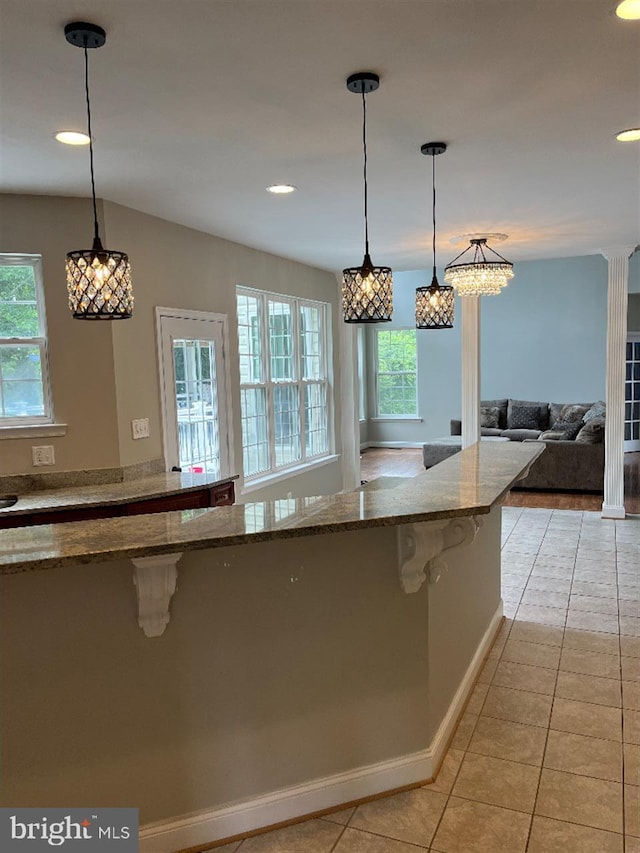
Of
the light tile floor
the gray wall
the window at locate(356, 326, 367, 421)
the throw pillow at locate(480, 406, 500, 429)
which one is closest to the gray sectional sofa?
the throw pillow at locate(480, 406, 500, 429)

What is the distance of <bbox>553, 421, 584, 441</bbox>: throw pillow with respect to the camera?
8.07m

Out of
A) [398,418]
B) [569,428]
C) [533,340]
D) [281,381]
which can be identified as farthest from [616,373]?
[398,418]

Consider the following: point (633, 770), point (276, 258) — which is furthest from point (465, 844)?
point (276, 258)

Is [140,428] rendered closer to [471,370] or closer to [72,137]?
[72,137]

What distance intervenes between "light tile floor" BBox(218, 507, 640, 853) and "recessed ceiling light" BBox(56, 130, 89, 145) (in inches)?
106

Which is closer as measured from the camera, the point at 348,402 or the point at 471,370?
the point at 471,370

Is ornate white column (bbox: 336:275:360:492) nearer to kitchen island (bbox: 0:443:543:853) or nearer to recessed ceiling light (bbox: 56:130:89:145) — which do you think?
recessed ceiling light (bbox: 56:130:89:145)

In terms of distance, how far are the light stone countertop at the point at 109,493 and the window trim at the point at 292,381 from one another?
1333 mm

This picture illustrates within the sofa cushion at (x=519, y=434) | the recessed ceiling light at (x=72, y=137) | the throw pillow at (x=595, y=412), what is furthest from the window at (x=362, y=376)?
the recessed ceiling light at (x=72, y=137)

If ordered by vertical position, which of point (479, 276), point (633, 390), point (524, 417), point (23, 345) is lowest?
point (524, 417)

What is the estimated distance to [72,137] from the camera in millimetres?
2541

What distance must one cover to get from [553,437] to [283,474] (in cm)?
406

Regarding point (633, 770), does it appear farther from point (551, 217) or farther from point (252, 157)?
point (551, 217)

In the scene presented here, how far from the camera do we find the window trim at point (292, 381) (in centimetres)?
530
